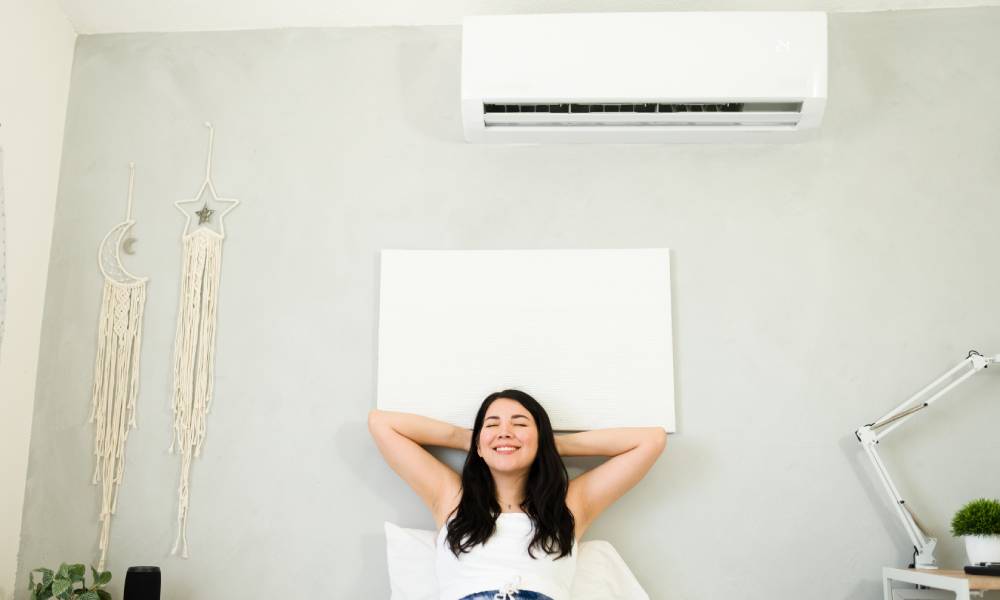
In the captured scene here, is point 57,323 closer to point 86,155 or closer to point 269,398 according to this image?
point 86,155

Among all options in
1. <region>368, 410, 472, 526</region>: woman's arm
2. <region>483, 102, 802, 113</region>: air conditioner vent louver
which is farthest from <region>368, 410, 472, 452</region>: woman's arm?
<region>483, 102, 802, 113</region>: air conditioner vent louver

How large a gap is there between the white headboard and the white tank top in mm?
340

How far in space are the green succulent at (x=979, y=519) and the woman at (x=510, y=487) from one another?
2.33ft

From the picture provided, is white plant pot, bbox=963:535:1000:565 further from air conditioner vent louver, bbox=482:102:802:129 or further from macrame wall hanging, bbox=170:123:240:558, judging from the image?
macrame wall hanging, bbox=170:123:240:558

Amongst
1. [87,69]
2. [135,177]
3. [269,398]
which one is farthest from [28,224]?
[269,398]

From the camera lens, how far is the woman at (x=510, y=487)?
195 centimetres

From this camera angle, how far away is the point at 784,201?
238 cm

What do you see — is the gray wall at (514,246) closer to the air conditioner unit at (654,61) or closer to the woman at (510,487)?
the woman at (510,487)

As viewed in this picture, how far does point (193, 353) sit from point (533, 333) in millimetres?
946

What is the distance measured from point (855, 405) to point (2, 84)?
2.44 m

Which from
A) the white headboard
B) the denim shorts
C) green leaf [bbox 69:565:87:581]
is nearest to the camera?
the denim shorts

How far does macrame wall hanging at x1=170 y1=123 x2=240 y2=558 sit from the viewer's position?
7.47ft

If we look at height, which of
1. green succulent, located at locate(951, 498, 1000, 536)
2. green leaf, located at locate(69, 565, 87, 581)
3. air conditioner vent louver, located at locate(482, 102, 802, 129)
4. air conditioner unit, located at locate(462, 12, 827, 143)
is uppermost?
air conditioner unit, located at locate(462, 12, 827, 143)

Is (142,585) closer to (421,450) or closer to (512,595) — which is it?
(421,450)
